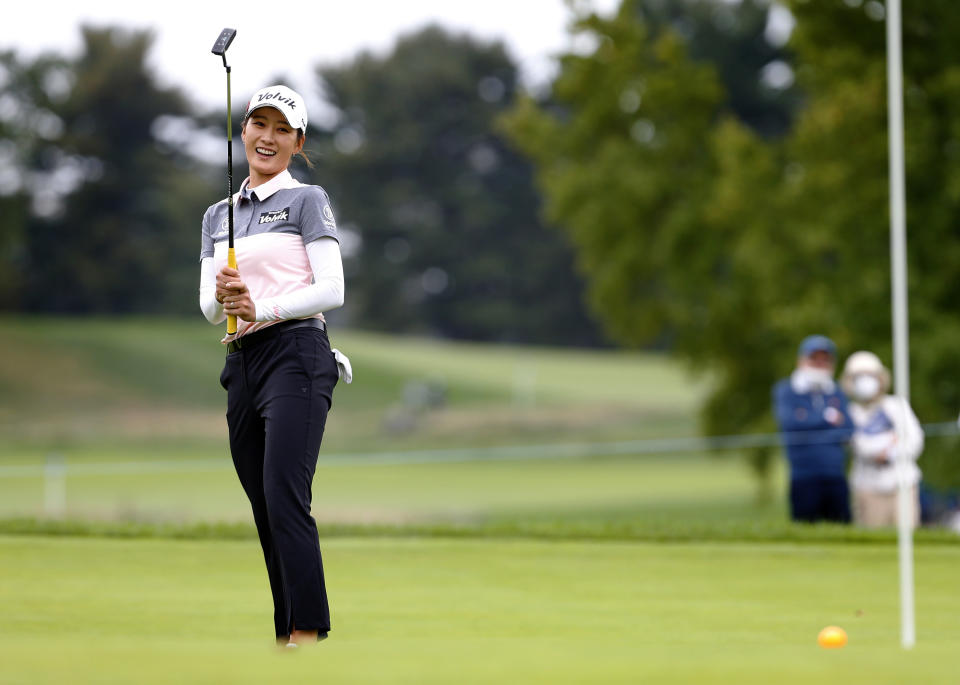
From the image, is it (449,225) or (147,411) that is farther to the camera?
(449,225)

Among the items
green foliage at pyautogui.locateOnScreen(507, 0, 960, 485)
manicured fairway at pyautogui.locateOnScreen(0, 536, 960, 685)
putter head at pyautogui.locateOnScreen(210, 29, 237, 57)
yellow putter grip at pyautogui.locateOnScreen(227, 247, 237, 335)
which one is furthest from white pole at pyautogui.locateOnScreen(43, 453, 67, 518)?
yellow putter grip at pyautogui.locateOnScreen(227, 247, 237, 335)

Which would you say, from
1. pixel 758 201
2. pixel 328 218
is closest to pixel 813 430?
pixel 328 218

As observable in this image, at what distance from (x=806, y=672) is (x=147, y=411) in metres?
39.5

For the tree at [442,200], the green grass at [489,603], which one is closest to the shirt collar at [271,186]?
the green grass at [489,603]

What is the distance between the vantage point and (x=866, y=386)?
10.1 m

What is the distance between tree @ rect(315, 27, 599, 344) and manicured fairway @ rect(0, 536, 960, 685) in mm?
45434

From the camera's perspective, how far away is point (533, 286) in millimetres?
52844

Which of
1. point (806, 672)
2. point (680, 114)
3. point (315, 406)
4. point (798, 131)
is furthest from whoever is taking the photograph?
point (680, 114)

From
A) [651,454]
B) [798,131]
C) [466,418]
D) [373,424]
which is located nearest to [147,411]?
[373,424]

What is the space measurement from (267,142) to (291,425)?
85 cm

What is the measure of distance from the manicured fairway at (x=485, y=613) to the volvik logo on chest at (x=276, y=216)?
1189 millimetres

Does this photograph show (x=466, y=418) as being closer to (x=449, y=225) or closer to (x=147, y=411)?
(x=147, y=411)

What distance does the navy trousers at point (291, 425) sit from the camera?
13.4 ft

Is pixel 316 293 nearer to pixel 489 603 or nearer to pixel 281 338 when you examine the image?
pixel 281 338
